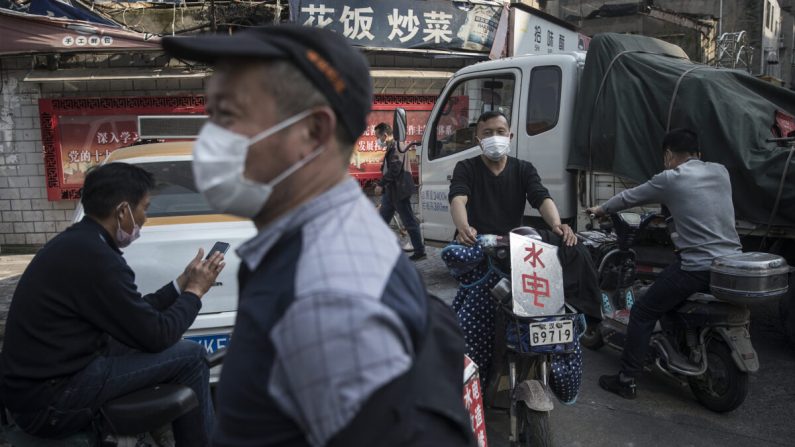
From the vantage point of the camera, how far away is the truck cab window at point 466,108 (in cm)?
605

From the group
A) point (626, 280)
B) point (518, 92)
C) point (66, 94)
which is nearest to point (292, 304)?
point (626, 280)

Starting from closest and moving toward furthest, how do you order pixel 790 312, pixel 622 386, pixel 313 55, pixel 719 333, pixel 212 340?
pixel 313 55
pixel 212 340
pixel 719 333
pixel 622 386
pixel 790 312

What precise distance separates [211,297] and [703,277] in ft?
9.47

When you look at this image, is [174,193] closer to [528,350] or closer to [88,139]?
[528,350]

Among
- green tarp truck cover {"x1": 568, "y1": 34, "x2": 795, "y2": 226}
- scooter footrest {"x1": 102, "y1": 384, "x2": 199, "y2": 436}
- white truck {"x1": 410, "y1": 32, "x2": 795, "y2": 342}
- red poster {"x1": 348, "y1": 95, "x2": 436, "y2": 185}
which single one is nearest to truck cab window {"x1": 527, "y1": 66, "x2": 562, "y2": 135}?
white truck {"x1": 410, "y1": 32, "x2": 795, "y2": 342}

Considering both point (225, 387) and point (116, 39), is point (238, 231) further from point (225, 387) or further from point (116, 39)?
point (116, 39)

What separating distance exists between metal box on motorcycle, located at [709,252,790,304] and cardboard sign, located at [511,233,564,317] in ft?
3.76

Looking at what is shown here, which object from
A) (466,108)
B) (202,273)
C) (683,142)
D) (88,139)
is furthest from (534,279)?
(88,139)

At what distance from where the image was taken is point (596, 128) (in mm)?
5262

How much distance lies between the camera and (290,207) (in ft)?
3.50

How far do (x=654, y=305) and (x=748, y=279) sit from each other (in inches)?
23.0

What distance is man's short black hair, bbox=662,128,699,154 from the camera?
3.82 m

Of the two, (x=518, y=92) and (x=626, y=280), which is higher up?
(x=518, y=92)

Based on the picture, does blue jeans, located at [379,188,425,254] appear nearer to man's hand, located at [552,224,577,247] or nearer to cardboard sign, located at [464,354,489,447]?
man's hand, located at [552,224,577,247]
